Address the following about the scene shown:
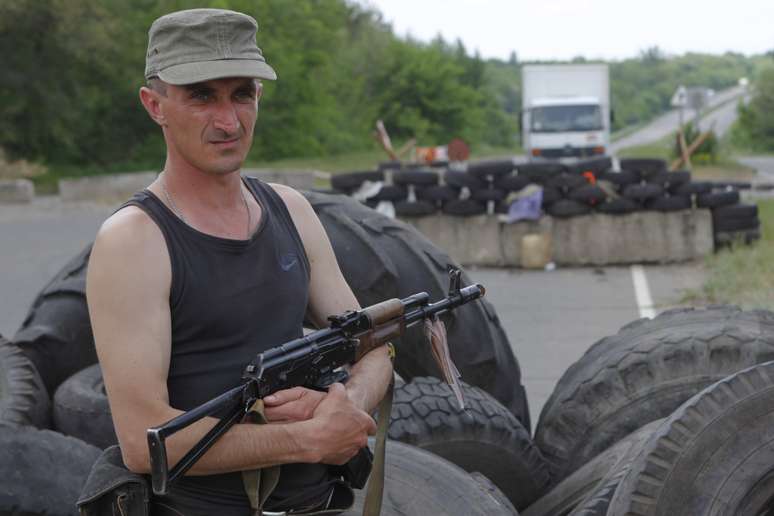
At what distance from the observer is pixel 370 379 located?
258cm

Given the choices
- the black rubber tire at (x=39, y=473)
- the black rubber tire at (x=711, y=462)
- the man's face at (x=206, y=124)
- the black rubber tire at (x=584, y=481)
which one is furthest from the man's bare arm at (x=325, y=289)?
the black rubber tire at (x=39, y=473)

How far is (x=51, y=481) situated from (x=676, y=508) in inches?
83.3

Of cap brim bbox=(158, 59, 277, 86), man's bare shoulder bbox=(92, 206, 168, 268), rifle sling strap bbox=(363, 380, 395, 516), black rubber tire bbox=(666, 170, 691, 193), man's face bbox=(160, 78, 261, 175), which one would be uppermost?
cap brim bbox=(158, 59, 277, 86)

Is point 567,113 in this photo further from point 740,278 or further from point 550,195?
point 740,278

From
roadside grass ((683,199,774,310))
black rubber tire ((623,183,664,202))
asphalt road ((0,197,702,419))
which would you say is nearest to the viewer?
asphalt road ((0,197,702,419))

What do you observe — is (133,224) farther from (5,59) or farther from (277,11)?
(277,11)

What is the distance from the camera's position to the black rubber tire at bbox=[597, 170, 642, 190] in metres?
13.4

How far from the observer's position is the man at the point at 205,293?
2.21m

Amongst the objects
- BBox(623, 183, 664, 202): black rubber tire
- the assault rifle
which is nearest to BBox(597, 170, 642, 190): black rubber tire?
BBox(623, 183, 664, 202): black rubber tire

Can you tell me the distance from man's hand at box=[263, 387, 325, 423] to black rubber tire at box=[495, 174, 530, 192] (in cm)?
1141

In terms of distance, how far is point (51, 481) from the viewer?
150 inches

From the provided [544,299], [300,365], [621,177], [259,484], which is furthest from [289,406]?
[621,177]

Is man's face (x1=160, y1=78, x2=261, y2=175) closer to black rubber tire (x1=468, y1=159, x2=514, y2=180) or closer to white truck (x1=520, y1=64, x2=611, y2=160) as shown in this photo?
black rubber tire (x1=468, y1=159, x2=514, y2=180)

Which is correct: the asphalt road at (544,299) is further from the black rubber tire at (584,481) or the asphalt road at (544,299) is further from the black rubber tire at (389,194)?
the black rubber tire at (584,481)
